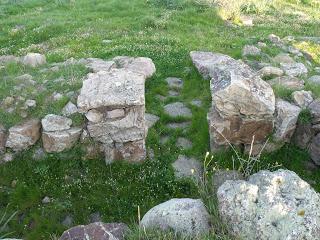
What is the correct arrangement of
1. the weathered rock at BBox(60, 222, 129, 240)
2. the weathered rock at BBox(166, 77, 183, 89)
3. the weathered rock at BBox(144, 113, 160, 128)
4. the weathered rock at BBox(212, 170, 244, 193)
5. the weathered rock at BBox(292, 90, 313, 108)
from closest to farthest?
the weathered rock at BBox(60, 222, 129, 240)
the weathered rock at BBox(212, 170, 244, 193)
the weathered rock at BBox(292, 90, 313, 108)
the weathered rock at BBox(144, 113, 160, 128)
the weathered rock at BBox(166, 77, 183, 89)

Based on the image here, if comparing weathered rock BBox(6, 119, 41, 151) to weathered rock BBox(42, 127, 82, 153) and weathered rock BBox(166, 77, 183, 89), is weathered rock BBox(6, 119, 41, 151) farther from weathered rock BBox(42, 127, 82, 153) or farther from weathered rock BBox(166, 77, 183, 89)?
weathered rock BBox(166, 77, 183, 89)

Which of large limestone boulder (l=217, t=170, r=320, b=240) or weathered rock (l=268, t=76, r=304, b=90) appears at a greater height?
large limestone boulder (l=217, t=170, r=320, b=240)

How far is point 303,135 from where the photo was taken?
11.2m

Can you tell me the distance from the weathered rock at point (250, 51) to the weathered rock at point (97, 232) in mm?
9253

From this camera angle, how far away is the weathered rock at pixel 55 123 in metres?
11.4

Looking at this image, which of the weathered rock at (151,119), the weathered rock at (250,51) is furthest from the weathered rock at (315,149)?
the weathered rock at (250,51)

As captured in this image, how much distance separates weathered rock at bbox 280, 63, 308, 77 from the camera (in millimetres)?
13758

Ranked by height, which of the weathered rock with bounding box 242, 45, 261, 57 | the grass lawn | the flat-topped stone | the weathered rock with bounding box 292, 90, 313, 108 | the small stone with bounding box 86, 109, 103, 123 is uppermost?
the flat-topped stone

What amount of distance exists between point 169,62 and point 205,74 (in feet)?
5.84

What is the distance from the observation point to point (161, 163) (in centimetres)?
1123

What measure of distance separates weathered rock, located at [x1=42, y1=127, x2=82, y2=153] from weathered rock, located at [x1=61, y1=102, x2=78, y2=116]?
50 centimetres

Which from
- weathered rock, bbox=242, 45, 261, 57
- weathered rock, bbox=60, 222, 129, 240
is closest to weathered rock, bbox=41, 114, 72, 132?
weathered rock, bbox=60, 222, 129, 240

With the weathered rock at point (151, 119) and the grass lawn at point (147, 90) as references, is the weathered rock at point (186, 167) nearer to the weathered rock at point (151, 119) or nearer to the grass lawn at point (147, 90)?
the grass lawn at point (147, 90)

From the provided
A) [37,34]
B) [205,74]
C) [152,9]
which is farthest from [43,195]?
[152,9]
